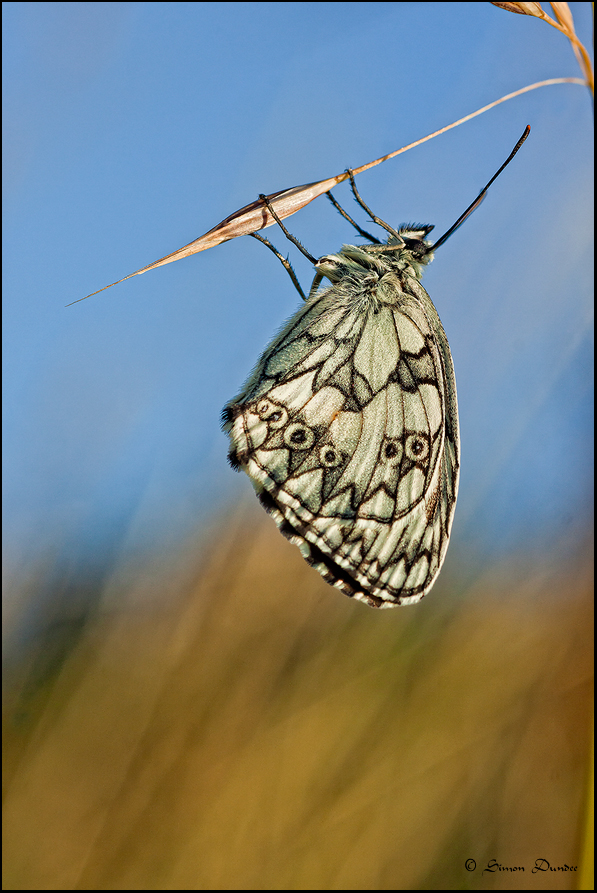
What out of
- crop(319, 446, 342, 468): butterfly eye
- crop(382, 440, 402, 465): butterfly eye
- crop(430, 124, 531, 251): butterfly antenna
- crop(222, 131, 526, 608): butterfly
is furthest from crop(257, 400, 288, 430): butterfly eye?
crop(430, 124, 531, 251): butterfly antenna

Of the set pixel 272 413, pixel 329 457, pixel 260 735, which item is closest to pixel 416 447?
pixel 329 457

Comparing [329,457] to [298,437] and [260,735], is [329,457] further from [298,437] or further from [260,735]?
[260,735]

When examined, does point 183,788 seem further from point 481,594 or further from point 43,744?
Answer: point 481,594

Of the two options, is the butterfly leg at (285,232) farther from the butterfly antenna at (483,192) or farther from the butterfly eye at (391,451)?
the butterfly eye at (391,451)

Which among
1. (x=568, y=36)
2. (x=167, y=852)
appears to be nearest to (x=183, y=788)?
(x=167, y=852)

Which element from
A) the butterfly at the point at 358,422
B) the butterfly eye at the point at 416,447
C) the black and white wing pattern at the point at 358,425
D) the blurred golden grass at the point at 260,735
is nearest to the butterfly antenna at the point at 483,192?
the butterfly at the point at 358,422

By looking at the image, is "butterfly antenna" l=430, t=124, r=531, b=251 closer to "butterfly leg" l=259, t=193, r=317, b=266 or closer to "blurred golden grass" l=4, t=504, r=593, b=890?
"butterfly leg" l=259, t=193, r=317, b=266

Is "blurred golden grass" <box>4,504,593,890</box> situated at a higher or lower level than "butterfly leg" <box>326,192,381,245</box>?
lower
